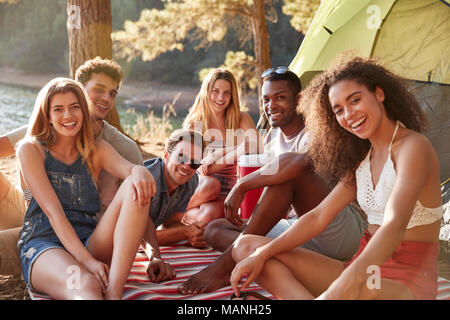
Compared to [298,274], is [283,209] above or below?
above

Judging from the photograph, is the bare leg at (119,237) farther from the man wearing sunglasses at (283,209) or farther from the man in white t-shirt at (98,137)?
the man in white t-shirt at (98,137)

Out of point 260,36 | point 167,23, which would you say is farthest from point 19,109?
point 260,36

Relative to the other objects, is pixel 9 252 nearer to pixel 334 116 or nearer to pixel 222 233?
pixel 222 233

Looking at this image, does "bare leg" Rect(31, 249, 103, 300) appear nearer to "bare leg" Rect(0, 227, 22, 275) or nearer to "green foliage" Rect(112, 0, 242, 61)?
"bare leg" Rect(0, 227, 22, 275)

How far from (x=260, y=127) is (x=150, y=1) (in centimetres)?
1555

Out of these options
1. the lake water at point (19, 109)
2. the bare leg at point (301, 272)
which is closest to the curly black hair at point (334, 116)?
the bare leg at point (301, 272)

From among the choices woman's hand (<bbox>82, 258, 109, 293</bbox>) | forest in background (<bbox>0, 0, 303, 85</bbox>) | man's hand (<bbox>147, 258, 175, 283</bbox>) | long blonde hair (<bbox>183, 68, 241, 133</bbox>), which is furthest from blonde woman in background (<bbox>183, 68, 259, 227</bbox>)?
forest in background (<bbox>0, 0, 303, 85</bbox>)

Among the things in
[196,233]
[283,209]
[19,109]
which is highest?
[19,109]

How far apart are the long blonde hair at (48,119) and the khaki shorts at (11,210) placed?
1.70 feet

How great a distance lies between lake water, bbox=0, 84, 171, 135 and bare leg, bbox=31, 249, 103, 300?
839 cm

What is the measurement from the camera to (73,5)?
4293 mm

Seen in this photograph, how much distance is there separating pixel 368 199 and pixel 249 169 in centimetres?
120

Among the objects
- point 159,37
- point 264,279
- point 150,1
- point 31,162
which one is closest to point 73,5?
point 159,37

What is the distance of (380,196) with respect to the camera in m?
1.53
